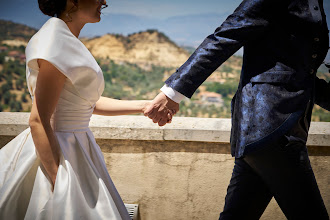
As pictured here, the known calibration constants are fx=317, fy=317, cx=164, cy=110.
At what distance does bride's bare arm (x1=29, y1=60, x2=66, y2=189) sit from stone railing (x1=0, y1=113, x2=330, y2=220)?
115 cm

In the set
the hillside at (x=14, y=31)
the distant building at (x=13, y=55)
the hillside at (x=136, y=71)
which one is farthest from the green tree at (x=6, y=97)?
the hillside at (x=14, y=31)

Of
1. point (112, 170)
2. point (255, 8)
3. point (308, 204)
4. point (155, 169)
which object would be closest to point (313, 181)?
point (308, 204)

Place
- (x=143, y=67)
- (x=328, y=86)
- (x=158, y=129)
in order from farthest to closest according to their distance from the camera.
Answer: (x=143, y=67) → (x=158, y=129) → (x=328, y=86)

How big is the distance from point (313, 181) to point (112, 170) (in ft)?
5.40

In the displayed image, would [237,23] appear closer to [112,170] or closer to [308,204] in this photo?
[308,204]

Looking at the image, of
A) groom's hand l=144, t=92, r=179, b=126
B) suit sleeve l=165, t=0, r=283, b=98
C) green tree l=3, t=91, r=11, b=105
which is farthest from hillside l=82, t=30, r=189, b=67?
suit sleeve l=165, t=0, r=283, b=98

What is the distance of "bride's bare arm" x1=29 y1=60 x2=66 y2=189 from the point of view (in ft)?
4.20

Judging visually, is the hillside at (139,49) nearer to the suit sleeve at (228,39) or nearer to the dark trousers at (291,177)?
the suit sleeve at (228,39)

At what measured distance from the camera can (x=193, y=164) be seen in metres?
2.52

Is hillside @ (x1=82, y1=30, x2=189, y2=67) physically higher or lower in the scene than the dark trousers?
lower

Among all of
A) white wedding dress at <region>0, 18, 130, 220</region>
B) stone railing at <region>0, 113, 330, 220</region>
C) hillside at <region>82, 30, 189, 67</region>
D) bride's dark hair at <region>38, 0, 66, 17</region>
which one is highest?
bride's dark hair at <region>38, 0, 66, 17</region>

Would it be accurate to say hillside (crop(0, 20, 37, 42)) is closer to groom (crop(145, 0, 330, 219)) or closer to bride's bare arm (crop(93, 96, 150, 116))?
bride's bare arm (crop(93, 96, 150, 116))

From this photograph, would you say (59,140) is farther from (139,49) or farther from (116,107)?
(139,49)

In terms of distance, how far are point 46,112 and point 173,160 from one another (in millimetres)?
1406
